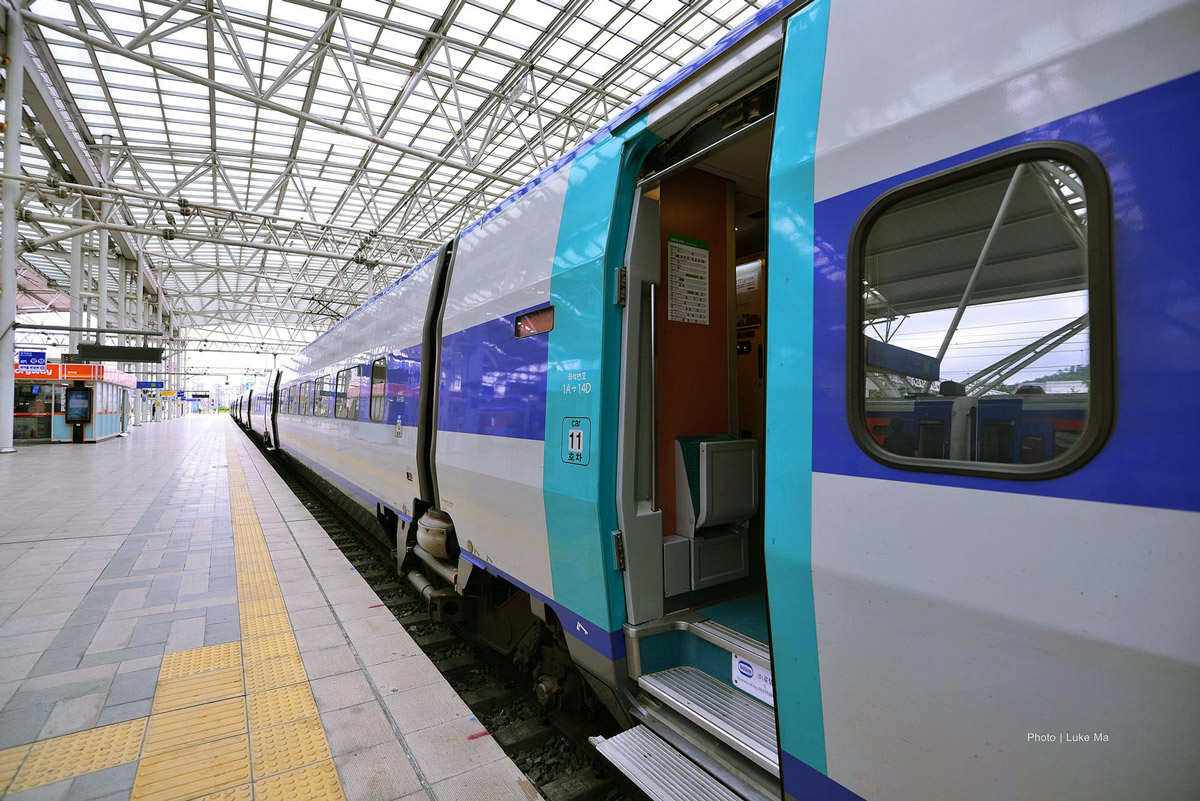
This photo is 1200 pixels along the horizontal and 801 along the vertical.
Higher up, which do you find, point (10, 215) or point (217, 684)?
point (10, 215)

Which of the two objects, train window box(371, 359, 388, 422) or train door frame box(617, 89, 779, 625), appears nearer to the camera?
train door frame box(617, 89, 779, 625)

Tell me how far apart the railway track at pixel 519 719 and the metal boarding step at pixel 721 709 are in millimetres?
732

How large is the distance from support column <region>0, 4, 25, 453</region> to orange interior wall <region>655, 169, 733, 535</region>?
1623 centimetres

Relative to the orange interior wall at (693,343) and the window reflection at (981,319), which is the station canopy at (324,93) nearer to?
the orange interior wall at (693,343)

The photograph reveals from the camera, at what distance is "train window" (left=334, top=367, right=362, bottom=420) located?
6.64 meters

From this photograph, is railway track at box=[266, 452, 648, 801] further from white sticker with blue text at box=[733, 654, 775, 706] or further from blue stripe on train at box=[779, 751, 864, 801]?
blue stripe on train at box=[779, 751, 864, 801]

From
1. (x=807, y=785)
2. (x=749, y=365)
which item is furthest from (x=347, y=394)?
(x=807, y=785)

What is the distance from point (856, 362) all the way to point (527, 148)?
57.5ft

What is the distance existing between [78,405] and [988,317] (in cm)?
2570

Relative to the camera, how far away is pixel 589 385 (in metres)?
2.47

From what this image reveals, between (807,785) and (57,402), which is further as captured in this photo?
(57,402)

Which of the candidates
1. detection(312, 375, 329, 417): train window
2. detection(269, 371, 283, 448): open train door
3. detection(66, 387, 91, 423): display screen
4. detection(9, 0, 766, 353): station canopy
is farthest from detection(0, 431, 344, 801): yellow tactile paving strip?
detection(66, 387, 91, 423): display screen

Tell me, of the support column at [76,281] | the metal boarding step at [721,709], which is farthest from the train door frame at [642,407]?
the support column at [76,281]

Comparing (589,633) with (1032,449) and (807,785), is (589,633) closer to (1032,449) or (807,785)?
(807,785)
